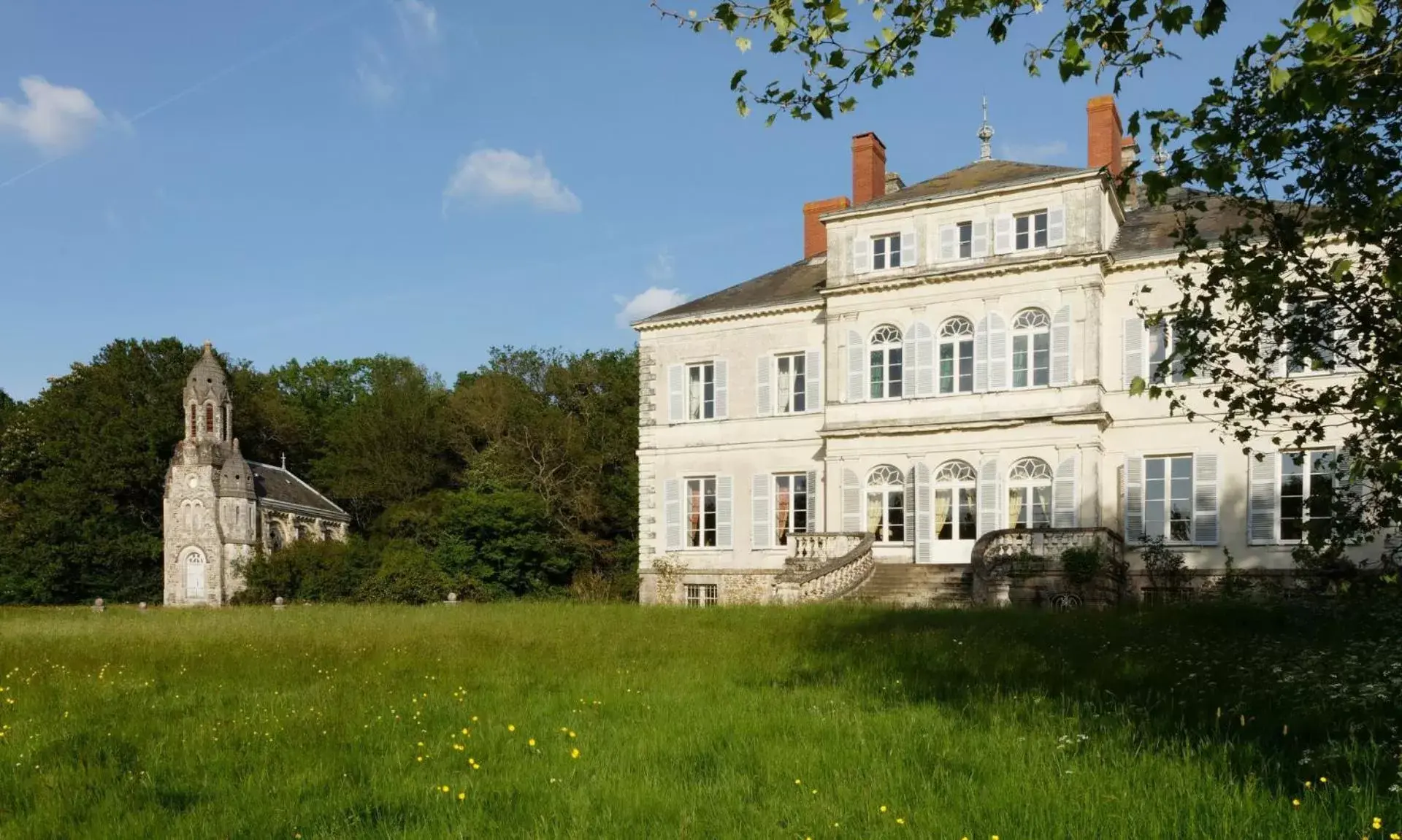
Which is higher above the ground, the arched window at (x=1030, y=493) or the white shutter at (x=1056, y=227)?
the white shutter at (x=1056, y=227)

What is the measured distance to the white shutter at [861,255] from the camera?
27.0 m

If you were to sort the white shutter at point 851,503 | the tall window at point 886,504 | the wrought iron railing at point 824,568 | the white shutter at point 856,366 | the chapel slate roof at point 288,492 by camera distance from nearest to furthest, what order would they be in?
the wrought iron railing at point 824,568 → the tall window at point 886,504 → the white shutter at point 851,503 → the white shutter at point 856,366 → the chapel slate roof at point 288,492

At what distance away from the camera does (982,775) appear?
19.6 feet

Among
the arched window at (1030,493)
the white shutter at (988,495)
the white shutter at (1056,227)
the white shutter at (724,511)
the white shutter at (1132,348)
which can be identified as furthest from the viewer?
the white shutter at (724,511)

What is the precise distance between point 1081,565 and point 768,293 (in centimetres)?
1171

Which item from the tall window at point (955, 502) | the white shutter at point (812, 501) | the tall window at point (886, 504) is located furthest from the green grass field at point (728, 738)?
the white shutter at point (812, 501)

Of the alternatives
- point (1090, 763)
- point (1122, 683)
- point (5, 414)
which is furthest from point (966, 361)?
point (5, 414)

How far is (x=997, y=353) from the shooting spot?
25281 millimetres

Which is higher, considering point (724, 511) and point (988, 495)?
point (988, 495)

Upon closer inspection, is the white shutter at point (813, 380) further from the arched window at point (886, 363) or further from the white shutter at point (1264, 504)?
the white shutter at point (1264, 504)

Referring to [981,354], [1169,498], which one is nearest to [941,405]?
[981,354]

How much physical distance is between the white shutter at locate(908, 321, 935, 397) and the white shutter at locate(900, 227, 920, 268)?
4.84 ft

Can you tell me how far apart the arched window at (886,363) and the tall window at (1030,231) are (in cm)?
348

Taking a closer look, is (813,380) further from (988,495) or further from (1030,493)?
(1030,493)
